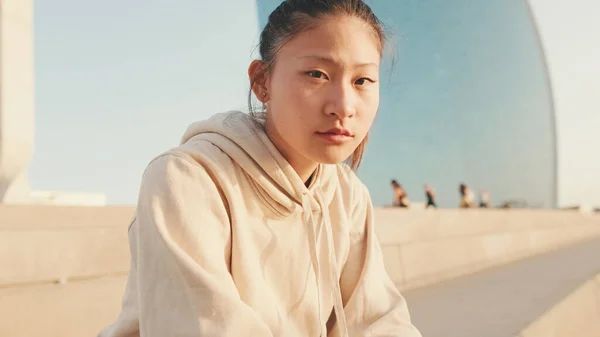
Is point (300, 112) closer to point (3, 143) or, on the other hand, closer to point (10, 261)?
point (10, 261)

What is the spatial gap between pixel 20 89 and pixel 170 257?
10.1 meters

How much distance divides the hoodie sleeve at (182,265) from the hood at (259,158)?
16 centimetres

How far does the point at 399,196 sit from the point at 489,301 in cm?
720

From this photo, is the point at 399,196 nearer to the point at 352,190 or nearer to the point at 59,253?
the point at 59,253

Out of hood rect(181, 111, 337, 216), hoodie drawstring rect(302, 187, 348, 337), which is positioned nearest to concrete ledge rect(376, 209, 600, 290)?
hoodie drawstring rect(302, 187, 348, 337)

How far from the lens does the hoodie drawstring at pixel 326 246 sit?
4.72ft

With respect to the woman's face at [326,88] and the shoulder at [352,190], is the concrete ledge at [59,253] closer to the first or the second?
the shoulder at [352,190]

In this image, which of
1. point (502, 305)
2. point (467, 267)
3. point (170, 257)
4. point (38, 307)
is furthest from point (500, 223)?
point (170, 257)

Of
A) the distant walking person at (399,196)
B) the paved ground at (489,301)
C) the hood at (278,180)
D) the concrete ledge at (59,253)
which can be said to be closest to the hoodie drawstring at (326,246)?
the hood at (278,180)

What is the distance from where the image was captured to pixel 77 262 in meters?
2.48

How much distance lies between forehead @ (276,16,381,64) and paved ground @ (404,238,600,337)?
155 centimetres

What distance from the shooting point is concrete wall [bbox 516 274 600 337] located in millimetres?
2819

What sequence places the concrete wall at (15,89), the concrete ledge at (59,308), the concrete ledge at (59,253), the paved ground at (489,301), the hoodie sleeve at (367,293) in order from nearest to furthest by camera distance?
the hoodie sleeve at (367,293)
the concrete ledge at (59,308)
the concrete ledge at (59,253)
the paved ground at (489,301)
the concrete wall at (15,89)

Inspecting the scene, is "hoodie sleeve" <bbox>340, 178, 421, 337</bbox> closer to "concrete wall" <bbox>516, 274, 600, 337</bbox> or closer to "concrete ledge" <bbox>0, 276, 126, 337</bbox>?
"concrete wall" <bbox>516, 274, 600, 337</bbox>
